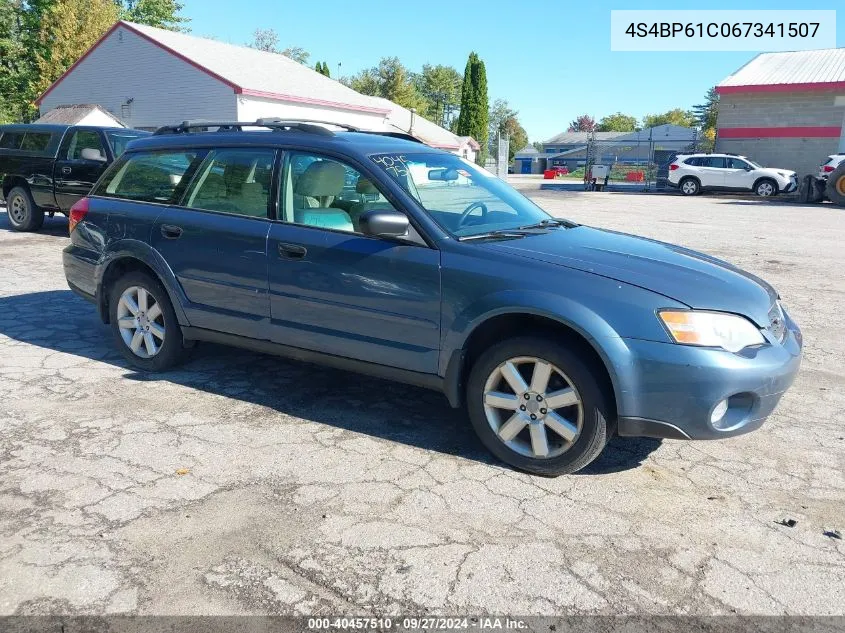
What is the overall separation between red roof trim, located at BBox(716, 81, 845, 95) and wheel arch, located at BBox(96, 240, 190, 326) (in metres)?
30.6

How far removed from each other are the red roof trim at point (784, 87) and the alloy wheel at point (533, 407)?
100 feet

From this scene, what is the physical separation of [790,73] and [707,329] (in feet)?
106

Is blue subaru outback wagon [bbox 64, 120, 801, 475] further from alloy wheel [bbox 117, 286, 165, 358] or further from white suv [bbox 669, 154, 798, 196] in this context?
white suv [bbox 669, 154, 798, 196]

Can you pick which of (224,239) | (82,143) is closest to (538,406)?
(224,239)

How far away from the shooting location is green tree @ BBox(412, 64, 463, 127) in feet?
301

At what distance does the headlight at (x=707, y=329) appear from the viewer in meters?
3.19

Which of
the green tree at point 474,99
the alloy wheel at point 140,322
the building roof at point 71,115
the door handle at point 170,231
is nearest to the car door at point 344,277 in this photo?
the door handle at point 170,231

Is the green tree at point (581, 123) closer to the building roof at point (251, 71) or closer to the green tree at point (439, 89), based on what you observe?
the green tree at point (439, 89)

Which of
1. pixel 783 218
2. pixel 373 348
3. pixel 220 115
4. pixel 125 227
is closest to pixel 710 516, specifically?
pixel 373 348

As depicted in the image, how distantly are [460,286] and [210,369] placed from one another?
93.3 inches

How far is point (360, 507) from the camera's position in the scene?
3.23 meters

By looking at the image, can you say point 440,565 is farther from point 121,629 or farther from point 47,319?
point 47,319

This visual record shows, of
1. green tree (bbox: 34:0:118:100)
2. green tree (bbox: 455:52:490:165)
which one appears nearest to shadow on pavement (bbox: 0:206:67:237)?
green tree (bbox: 34:0:118:100)

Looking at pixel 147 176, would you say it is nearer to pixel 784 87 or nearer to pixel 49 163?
pixel 49 163
